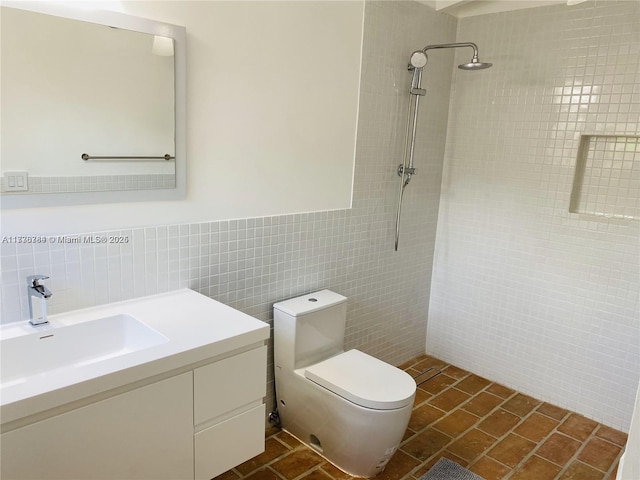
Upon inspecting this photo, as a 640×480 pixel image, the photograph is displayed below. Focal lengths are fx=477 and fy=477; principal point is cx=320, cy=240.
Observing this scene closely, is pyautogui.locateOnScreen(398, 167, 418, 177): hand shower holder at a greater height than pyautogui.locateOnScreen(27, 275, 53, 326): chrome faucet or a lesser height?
greater

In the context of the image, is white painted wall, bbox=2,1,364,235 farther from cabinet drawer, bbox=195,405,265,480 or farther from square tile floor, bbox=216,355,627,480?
square tile floor, bbox=216,355,627,480

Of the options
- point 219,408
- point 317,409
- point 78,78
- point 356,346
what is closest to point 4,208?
point 78,78

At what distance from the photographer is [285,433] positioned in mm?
2557

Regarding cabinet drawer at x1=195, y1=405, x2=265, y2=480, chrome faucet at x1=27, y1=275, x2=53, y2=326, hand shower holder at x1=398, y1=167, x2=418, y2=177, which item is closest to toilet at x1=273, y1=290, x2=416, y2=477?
cabinet drawer at x1=195, y1=405, x2=265, y2=480

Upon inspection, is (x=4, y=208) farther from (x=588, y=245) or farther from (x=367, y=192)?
(x=588, y=245)

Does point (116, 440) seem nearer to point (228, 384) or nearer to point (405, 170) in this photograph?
point (228, 384)

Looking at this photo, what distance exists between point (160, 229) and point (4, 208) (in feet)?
1.80

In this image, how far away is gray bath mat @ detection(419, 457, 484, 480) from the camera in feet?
7.47

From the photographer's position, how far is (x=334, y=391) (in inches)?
85.5

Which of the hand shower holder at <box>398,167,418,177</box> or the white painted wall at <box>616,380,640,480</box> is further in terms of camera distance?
the hand shower holder at <box>398,167,418,177</box>

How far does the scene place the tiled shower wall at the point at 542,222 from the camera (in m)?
2.62

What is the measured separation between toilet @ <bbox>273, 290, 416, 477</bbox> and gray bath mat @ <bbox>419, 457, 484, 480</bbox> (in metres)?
0.25

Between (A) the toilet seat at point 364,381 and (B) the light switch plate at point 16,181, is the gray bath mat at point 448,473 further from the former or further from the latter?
(B) the light switch plate at point 16,181

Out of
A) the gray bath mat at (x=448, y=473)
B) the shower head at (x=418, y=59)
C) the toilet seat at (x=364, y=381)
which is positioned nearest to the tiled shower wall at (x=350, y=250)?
the shower head at (x=418, y=59)
